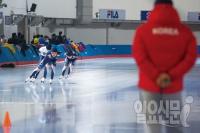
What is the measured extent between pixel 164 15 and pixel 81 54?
36.9 metres

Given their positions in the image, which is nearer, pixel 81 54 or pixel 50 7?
pixel 81 54

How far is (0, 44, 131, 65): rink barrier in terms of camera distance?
102ft

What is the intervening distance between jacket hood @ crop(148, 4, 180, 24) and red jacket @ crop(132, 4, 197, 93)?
0.03 meters

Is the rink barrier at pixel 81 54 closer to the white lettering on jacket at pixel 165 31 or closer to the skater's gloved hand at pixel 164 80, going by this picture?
the white lettering on jacket at pixel 165 31

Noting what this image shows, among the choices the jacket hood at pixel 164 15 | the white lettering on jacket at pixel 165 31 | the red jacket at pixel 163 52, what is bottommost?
the red jacket at pixel 163 52

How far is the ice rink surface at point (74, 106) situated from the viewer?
9.50 m

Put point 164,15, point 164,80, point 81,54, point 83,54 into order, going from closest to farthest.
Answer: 1. point 164,80
2. point 164,15
3. point 81,54
4. point 83,54

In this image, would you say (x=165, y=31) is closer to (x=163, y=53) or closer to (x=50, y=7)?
(x=163, y=53)

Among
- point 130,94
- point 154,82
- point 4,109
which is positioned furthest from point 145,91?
point 130,94

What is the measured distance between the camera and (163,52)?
16.8ft

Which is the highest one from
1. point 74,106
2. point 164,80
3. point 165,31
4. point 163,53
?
point 165,31

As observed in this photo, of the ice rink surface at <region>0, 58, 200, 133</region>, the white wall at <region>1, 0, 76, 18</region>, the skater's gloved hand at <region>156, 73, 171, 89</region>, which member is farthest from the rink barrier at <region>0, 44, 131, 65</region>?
the skater's gloved hand at <region>156, 73, 171, 89</region>

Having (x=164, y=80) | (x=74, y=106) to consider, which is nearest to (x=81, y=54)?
(x=74, y=106)

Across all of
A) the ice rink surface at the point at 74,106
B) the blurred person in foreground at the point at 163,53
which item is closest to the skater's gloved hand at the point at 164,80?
the blurred person in foreground at the point at 163,53
